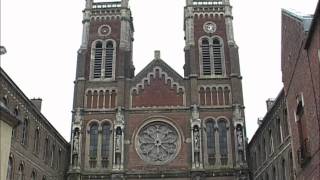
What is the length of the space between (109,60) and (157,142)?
10114 millimetres

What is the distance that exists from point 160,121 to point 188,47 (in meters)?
8.46

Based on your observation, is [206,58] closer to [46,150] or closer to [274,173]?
[274,173]

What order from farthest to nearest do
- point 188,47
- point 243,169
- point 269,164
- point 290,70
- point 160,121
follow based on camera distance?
point 188,47
point 160,121
point 243,169
point 269,164
point 290,70

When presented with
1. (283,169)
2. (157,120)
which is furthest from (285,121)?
(157,120)

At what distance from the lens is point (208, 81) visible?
4684cm

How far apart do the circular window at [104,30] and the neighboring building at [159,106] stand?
0.10 metres

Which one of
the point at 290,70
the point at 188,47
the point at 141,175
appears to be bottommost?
the point at 141,175

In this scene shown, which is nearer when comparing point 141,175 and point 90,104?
point 141,175

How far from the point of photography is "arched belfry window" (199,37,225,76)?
47750 mm

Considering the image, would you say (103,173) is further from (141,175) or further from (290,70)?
(290,70)

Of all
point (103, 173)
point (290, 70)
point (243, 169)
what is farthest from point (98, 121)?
point (290, 70)

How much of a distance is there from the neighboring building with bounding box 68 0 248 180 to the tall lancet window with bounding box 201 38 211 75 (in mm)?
101

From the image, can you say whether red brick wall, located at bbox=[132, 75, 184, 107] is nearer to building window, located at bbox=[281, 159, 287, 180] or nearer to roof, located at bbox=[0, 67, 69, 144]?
roof, located at bbox=[0, 67, 69, 144]

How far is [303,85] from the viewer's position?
2134cm
